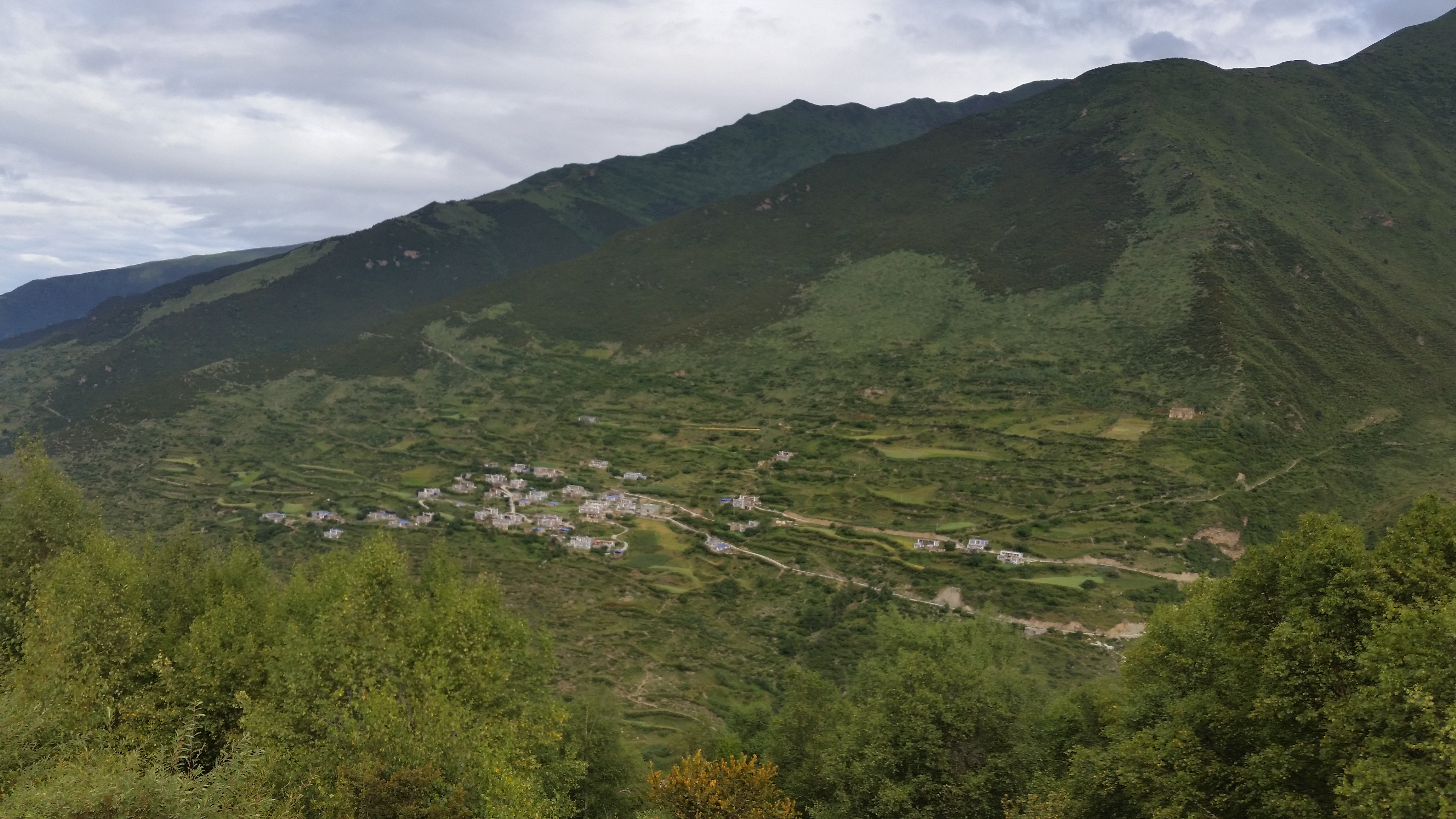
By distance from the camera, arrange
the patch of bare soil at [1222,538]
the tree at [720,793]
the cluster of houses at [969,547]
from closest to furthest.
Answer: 1. the tree at [720,793]
2. the patch of bare soil at [1222,538]
3. the cluster of houses at [969,547]

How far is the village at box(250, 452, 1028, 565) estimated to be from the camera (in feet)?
253

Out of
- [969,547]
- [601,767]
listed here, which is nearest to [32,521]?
[601,767]

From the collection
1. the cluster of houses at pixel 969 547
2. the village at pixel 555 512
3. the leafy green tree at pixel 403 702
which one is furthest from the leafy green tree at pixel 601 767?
the village at pixel 555 512

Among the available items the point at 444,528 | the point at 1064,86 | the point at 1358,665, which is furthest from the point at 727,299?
the point at 1358,665

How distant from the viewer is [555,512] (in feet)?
284

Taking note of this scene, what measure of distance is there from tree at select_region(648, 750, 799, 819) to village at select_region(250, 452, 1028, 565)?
49.1m

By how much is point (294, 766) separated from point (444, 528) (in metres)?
64.5

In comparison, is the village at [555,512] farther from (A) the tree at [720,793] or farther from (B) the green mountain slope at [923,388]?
(A) the tree at [720,793]

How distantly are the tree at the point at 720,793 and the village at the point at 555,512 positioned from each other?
49.1m

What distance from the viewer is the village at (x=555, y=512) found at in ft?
253

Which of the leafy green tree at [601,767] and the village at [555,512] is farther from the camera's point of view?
the village at [555,512]

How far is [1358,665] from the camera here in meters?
16.8

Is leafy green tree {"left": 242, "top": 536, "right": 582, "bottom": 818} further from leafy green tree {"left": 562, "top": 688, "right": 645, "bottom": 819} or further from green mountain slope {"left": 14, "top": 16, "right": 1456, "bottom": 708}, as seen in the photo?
green mountain slope {"left": 14, "top": 16, "right": 1456, "bottom": 708}

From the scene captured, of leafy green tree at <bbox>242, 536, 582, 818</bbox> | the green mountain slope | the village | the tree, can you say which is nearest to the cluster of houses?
the village
